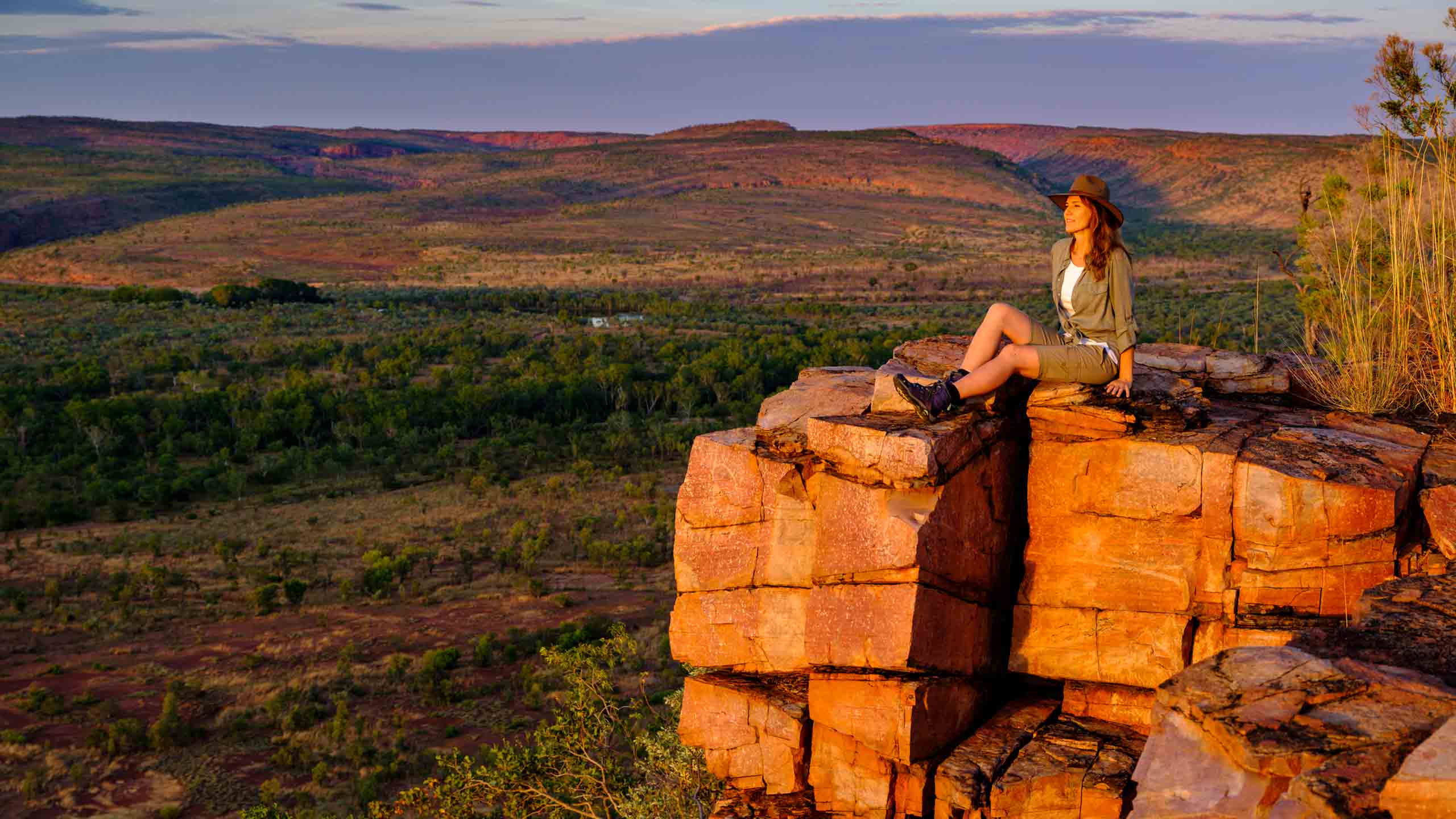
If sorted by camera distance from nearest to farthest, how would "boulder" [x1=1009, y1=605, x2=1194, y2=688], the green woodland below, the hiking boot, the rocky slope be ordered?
"boulder" [x1=1009, y1=605, x2=1194, y2=688]
the hiking boot
the green woodland below
the rocky slope

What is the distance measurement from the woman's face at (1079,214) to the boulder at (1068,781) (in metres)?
3.58

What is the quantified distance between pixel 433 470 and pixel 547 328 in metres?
21.7

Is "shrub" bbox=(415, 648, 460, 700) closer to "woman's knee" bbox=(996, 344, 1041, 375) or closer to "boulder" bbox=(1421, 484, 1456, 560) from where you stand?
"woman's knee" bbox=(996, 344, 1041, 375)

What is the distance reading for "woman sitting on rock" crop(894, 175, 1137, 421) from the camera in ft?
27.0

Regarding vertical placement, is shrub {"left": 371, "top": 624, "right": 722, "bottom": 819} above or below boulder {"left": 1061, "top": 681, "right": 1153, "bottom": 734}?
below

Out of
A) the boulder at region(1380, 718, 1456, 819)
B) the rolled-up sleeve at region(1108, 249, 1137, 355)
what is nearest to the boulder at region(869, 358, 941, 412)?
the rolled-up sleeve at region(1108, 249, 1137, 355)

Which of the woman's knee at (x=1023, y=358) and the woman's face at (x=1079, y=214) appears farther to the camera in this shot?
the woman's face at (x=1079, y=214)

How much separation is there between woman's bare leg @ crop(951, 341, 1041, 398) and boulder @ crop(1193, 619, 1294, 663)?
2060mm

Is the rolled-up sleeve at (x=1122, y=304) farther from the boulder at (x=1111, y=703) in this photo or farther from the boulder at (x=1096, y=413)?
the boulder at (x=1111, y=703)

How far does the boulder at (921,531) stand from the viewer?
7602mm

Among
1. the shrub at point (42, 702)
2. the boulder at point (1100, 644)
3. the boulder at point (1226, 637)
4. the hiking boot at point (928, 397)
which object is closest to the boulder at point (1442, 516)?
the boulder at point (1226, 637)

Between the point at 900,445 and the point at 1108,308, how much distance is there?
2.05 metres

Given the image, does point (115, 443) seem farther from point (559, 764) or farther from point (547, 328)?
point (559, 764)

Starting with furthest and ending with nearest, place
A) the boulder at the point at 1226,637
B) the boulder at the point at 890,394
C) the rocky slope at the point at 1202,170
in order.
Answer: the rocky slope at the point at 1202,170 → the boulder at the point at 890,394 → the boulder at the point at 1226,637
